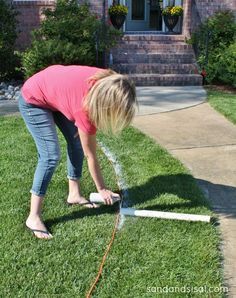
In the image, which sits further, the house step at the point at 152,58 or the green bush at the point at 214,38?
the house step at the point at 152,58

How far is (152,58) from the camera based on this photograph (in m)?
9.99

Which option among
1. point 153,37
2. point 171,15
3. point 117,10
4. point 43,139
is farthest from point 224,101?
point 43,139

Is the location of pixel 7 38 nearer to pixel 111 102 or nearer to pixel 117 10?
pixel 117 10

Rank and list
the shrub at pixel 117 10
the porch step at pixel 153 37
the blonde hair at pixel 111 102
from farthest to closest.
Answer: the shrub at pixel 117 10 < the porch step at pixel 153 37 < the blonde hair at pixel 111 102

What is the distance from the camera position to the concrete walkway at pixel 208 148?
3.38m

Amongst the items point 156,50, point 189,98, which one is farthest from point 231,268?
point 156,50

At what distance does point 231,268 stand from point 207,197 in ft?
3.54

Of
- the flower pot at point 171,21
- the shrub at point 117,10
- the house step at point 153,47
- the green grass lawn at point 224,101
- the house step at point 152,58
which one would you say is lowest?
the green grass lawn at point 224,101

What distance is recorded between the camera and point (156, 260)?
2.93m

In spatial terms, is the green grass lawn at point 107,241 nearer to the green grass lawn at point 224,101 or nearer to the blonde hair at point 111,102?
the blonde hair at point 111,102

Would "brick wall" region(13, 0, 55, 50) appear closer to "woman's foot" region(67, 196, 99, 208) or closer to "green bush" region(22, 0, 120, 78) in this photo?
"green bush" region(22, 0, 120, 78)

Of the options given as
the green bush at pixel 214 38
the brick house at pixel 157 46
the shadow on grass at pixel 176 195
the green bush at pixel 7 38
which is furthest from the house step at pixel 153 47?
the shadow on grass at pixel 176 195

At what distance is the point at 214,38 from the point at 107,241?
25.7 ft

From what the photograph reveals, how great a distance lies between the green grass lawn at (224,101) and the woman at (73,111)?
3699 mm
